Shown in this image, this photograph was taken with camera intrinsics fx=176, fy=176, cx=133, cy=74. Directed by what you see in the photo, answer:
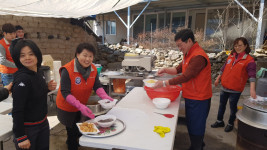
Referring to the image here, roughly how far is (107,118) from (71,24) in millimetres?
7060

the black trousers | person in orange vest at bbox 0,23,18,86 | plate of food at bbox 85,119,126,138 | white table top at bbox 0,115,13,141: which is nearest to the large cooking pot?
plate of food at bbox 85,119,126,138

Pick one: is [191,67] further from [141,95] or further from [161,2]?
[161,2]

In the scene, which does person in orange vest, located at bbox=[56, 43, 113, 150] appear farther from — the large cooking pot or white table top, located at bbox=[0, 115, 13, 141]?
the large cooking pot

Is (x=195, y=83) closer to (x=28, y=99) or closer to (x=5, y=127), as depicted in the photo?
(x=28, y=99)

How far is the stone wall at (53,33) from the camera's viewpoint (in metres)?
5.80

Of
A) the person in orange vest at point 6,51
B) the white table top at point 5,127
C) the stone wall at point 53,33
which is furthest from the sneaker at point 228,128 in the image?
the stone wall at point 53,33

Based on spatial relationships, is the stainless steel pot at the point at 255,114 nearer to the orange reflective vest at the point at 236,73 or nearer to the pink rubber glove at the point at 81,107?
the orange reflective vest at the point at 236,73

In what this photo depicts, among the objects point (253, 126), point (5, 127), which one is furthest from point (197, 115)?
point (5, 127)

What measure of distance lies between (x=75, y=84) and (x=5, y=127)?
73cm

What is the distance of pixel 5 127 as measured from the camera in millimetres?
1520

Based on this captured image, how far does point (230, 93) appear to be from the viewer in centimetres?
322

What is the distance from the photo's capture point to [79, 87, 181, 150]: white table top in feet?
4.25

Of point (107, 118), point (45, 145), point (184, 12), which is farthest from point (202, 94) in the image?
point (184, 12)

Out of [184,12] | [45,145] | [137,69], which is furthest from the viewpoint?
[184,12]
